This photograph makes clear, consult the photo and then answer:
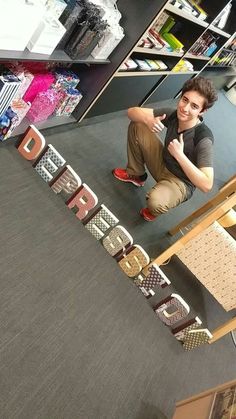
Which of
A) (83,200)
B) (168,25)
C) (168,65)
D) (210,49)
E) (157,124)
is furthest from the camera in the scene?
(210,49)

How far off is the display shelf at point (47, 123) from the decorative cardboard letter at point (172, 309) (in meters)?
1.45

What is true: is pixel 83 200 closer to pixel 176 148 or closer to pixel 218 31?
pixel 176 148

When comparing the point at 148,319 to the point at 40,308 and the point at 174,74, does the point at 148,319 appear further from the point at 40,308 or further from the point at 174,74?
the point at 174,74

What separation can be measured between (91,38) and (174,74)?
2.16 metres

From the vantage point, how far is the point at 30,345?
1.37m

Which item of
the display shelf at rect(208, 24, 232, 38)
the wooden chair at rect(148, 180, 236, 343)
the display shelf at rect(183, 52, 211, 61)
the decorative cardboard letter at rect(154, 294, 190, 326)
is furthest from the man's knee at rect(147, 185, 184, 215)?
the display shelf at rect(208, 24, 232, 38)

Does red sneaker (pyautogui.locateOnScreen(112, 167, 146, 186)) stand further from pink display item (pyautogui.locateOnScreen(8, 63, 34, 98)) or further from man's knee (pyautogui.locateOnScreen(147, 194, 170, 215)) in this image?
pink display item (pyautogui.locateOnScreen(8, 63, 34, 98))

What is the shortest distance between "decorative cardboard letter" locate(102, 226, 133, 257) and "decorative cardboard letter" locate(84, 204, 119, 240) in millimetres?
45

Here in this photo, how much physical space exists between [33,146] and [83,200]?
0.48m

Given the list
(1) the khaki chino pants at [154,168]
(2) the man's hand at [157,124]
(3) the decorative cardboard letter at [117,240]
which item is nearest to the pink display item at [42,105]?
(1) the khaki chino pants at [154,168]

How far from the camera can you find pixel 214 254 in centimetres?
184

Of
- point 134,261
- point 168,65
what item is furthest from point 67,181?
point 168,65

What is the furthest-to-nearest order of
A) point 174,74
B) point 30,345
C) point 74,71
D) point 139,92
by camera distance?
point 174,74
point 139,92
point 74,71
point 30,345

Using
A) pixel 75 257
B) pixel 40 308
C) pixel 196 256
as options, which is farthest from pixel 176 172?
pixel 40 308
